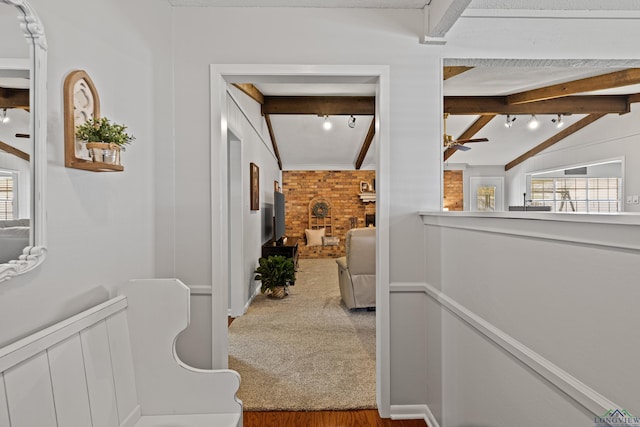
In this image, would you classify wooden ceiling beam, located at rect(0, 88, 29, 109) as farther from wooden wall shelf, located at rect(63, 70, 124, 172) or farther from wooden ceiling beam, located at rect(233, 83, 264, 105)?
wooden ceiling beam, located at rect(233, 83, 264, 105)

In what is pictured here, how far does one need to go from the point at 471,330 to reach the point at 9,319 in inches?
63.7

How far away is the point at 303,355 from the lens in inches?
117

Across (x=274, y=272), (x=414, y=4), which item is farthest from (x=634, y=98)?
(x=274, y=272)

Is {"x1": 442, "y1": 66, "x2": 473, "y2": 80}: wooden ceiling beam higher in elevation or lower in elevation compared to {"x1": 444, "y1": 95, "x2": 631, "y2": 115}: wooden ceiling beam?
lower

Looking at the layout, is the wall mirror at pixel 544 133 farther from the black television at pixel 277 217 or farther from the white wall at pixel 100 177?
the black television at pixel 277 217

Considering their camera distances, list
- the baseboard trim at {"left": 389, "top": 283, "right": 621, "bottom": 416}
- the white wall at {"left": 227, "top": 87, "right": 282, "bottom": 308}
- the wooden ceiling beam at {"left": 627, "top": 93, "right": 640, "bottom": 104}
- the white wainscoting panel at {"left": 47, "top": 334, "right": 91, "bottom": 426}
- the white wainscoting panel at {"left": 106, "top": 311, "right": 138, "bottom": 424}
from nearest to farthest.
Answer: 1. the baseboard trim at {"left": 389, "top": 283, "right": 621, "bottom": 416}
2. the white wainscoting panel at {"left": 47, "top": 334, "right": 91, "bottom": 426}
3. the white wainscoting panel at {"left": 106, "top": 311, "right": 138, "bottom": 424}
4. the white wall at {"left": 227, "top": 87, "right": 282, "bottom": 308}
5. the wooden ceiling beam at {"left": 627, "top": 93, "right": 640, "bottom": 104}

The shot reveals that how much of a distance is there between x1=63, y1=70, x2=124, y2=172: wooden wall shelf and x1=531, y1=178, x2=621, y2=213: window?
26.5ft

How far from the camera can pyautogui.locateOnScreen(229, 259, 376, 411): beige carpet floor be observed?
7.63ft

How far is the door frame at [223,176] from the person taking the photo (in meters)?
2.09

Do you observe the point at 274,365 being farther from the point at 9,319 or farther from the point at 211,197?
the point at 9,319

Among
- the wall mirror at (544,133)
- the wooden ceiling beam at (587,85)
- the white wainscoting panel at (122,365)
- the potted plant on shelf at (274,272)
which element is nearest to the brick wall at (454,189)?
the wall mirror at (544,133)

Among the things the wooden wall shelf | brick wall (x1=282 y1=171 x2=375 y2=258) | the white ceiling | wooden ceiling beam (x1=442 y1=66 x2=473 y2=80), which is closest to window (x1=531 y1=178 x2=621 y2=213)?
brick wall (x1=282 y1=171 x2=375 y2=258)

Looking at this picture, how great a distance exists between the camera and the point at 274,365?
278 centimetres

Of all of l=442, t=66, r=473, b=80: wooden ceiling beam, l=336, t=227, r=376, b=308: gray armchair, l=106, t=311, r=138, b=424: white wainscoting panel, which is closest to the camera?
l=106, t=311, r=138, b=424: white wainscoting panel
